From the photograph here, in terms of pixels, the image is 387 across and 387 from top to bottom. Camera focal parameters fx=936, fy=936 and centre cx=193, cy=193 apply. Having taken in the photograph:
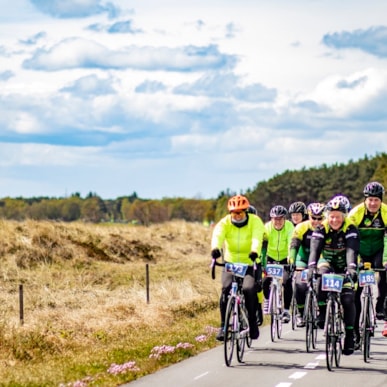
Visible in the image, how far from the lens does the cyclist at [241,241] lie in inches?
504

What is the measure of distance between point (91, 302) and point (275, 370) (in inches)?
444

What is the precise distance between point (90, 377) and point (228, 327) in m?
2.00

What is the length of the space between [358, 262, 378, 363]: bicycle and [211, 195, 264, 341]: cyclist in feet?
4.84

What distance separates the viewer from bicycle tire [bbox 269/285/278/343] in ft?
50.5

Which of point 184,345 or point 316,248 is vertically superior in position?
point 316,248

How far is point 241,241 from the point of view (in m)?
13.1

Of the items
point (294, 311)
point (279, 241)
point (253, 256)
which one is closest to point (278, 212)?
point (279, 241)

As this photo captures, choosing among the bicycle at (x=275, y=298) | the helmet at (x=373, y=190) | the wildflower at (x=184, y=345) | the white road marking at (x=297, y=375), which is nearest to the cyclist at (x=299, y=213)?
the bicycle at (x=275, y=298)

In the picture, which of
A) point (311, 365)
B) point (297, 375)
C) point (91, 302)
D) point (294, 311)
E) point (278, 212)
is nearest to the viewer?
point (297, 375)

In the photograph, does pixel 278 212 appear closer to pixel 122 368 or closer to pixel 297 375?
pixel 297 375

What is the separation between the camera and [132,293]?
23734 millimetres

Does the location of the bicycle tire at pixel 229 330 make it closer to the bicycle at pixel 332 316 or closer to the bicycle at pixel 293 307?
the bicycle at pixel 332 316

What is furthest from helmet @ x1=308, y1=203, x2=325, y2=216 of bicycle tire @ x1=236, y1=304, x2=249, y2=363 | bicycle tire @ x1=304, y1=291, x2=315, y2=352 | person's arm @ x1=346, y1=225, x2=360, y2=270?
bicycle tire @ x1=236, y1=304, x2=249, y2=363

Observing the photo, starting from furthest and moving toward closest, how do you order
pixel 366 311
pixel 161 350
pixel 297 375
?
1. pixel 161 350
2. pixel 366 311
3. pixel 297 375
